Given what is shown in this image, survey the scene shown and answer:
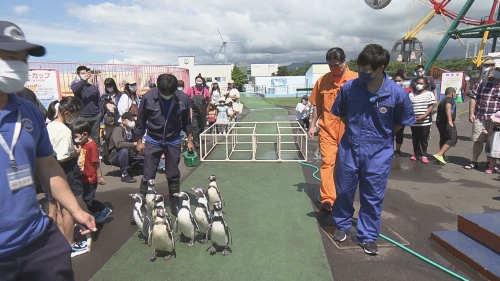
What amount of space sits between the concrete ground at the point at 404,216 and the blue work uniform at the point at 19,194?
5.29ft

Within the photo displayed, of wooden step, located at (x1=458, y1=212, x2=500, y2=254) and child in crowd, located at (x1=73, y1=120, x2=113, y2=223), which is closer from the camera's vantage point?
wooden step, located at (x1=458, y1=212, x2=500, y2=254)

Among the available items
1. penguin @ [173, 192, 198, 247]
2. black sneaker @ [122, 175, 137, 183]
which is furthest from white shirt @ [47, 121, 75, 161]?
black sneaker @ [122, 175, 137, 183]

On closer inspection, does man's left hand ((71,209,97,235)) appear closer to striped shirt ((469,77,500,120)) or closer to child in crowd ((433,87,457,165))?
striped shirt ((469,77,500,120))

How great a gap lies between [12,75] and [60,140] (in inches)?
70.3

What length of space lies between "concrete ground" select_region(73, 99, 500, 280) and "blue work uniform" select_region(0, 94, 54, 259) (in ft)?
5.29

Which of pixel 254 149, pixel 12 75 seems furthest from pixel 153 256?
pixel 254 149

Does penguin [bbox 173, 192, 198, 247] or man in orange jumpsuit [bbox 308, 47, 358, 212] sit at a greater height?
man in orange jumpsuit [bbox 308, 47, 358, 212]

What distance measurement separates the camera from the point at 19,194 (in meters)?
1.48

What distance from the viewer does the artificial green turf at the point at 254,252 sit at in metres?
2.86

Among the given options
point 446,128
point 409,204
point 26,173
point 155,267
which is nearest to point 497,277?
point 409,204

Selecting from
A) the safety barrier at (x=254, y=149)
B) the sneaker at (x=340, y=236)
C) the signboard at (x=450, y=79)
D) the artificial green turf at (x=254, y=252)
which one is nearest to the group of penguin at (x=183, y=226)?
the artificial green turf at (x=254, y=252)

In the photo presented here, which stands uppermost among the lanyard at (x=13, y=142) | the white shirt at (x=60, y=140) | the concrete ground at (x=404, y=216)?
the lanyard at (x=13, y=142)

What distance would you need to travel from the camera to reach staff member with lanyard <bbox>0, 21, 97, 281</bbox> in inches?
56.6

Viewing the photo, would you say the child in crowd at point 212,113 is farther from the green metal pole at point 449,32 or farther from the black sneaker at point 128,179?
the green metal pole at point 449,32
